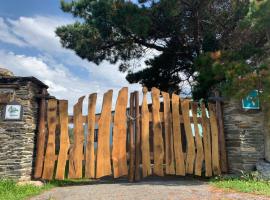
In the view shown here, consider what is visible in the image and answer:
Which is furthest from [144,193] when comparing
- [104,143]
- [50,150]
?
[50,150]

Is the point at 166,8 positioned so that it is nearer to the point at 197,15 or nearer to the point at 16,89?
the point at 197,15

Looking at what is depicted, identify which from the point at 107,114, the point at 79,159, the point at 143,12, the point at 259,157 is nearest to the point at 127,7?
the point at 143,12

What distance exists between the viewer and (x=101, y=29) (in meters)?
9.76

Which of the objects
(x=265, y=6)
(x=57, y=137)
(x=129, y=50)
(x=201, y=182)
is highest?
(x=129, y=50)

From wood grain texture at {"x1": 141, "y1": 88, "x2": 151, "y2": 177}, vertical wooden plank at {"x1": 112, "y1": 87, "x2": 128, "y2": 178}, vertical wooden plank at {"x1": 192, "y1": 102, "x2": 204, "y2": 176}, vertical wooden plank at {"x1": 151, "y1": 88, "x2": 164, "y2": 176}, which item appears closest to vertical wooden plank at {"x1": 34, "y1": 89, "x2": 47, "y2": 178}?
vertical wooden plank at {"x1": 112, "y1": 87, "x2": 128, "y2": 178}

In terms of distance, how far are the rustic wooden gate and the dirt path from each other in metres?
0.60

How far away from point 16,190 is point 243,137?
14.3 ft

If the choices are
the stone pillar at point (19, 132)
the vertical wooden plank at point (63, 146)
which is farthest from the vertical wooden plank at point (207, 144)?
the stone pillar at point (19, 132)

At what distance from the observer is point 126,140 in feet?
22.0

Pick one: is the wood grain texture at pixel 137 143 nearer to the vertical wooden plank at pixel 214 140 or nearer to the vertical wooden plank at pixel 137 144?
the vertical wooden plank at pixel 137 144

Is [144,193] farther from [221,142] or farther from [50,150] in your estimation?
[221,142]

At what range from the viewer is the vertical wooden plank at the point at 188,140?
6.79 m

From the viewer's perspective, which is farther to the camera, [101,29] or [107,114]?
[101,29]

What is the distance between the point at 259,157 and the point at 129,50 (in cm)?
589
